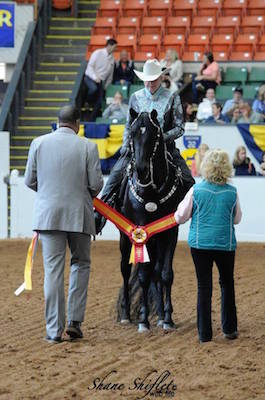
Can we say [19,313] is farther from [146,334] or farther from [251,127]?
[251,127]

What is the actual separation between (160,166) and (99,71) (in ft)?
42.7

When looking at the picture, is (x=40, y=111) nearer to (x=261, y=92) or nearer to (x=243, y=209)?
(x=261, y=92)

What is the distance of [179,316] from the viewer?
34.3 feet

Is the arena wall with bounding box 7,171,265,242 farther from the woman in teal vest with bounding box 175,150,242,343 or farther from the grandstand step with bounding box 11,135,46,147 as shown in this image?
the woman in teal vest with bounding box 175,150,242,343

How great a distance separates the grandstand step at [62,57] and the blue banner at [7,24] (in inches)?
34.2

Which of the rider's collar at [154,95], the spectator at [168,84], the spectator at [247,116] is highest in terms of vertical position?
the spectator at [168,84]

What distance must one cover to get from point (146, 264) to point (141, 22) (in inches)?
626

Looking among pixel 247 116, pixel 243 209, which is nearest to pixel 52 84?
pixel 247 116

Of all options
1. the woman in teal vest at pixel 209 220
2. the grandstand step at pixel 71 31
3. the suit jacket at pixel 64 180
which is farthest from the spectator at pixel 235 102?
the suit jacket at pixel 64 180

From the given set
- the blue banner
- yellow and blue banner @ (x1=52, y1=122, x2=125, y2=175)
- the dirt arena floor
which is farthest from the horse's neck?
the blue banner

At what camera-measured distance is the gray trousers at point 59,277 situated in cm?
879

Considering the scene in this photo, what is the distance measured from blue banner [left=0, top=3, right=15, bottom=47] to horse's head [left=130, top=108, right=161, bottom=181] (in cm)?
1522

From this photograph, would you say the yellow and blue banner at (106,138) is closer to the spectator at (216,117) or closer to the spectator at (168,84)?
the spectator at (168,84)

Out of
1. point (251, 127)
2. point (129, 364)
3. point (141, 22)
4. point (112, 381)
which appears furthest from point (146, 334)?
point (141, 22)
